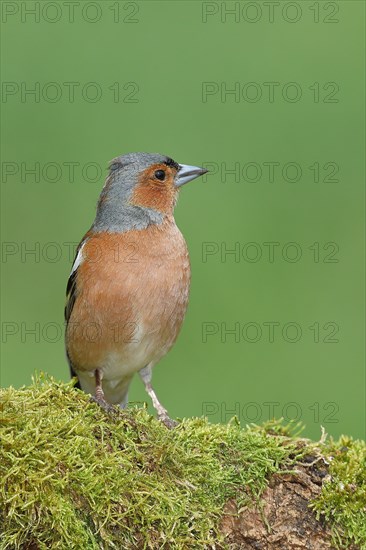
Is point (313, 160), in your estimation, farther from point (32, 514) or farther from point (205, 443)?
point (32, 514)

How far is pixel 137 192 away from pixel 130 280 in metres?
0.78

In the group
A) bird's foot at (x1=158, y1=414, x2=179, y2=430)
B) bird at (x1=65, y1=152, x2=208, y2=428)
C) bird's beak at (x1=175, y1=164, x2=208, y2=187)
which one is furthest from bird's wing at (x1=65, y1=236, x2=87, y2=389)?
bird's foot at (x1=158, y1=414, x2=179, y2=430)

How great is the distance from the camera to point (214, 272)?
350 inches

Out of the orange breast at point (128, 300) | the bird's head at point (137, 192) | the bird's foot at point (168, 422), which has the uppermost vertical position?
the bird's head at point (137, 192)

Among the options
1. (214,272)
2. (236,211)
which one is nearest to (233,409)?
(214,272)

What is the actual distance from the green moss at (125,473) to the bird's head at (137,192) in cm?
182

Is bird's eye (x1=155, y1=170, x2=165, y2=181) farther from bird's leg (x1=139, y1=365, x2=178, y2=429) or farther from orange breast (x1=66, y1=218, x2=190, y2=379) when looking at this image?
bird's leg (x1=139, y1=365, x2=178, y2=429)

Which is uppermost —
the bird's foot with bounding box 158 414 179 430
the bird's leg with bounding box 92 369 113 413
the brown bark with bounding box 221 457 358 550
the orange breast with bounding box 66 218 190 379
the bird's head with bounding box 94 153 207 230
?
the bird's head with bounding box 94 153 207 230

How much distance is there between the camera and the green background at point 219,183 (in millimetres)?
8242

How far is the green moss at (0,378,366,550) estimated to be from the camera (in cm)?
405

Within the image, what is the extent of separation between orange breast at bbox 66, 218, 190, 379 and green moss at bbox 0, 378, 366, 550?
3.94ft

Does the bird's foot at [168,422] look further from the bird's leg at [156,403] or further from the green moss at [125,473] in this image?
the green moss at [125,473]

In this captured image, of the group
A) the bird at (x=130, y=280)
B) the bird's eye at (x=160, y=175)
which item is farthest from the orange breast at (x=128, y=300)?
the bird's eye at (x=160, y=175)

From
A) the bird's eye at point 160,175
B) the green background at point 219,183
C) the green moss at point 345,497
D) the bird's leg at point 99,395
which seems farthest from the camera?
the green background at point 219,183
